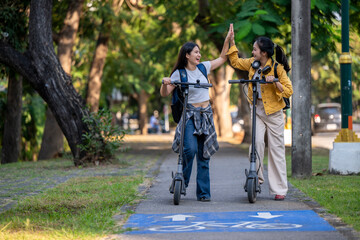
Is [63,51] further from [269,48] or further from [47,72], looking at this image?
[269,48]

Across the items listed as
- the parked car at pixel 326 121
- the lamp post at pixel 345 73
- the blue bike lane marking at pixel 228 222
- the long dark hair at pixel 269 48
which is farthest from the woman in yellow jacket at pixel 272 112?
Answer: the parked car at pixel 326 121

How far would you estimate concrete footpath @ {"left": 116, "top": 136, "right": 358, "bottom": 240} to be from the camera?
17.6ft

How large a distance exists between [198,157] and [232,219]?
64.3 inches

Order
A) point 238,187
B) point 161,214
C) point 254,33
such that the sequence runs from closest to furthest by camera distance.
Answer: point 161,214 < point 238,187 < point 254,33

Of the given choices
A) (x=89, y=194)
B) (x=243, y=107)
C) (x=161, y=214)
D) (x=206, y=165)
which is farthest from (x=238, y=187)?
(x=243, y=107)

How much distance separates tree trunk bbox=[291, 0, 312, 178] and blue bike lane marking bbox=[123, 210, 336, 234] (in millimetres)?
3561

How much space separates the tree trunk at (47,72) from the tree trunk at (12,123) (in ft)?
19.0

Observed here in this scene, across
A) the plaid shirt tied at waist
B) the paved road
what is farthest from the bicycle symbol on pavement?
the paved road

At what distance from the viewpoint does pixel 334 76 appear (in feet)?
151

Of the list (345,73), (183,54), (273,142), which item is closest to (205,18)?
(345,73)

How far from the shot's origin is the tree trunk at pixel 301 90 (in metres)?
10.0

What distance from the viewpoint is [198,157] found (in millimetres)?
7715

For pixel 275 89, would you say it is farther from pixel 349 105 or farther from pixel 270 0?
pixel 270 0

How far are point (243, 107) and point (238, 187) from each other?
65.0 feet
